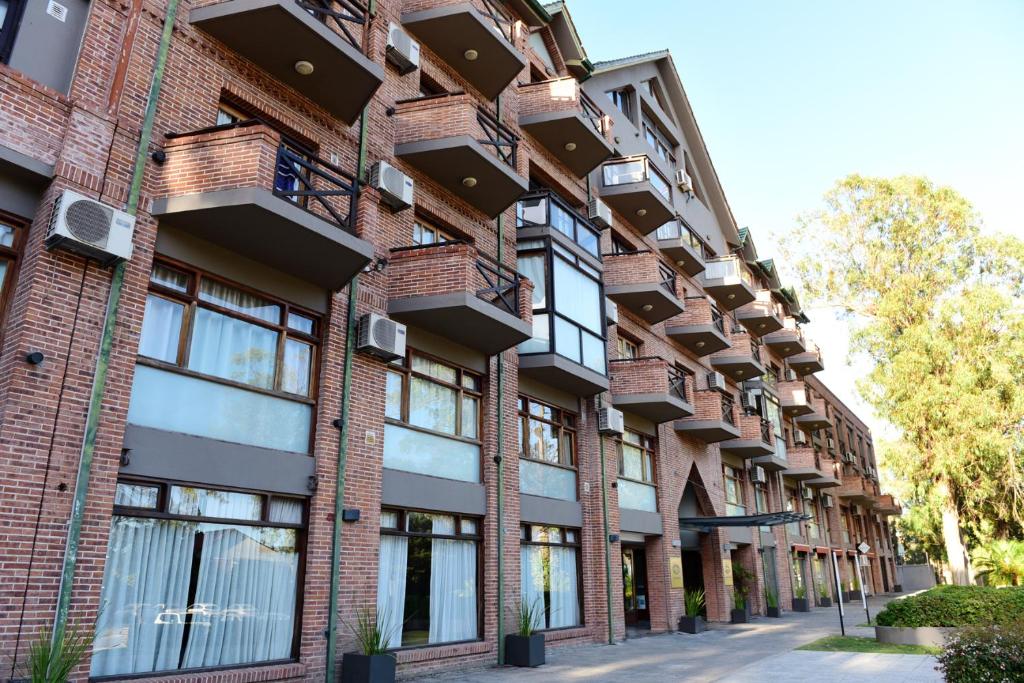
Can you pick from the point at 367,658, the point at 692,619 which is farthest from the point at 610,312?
the point at 367,658

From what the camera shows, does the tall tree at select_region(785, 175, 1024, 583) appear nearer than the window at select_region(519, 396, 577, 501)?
No

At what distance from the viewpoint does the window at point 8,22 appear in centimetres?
866

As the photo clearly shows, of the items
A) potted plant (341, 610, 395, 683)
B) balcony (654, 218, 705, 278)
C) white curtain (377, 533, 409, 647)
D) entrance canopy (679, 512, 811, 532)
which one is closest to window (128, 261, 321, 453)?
white curtain (377, 533, 409, 647)

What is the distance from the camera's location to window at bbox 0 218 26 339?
8.21 metres

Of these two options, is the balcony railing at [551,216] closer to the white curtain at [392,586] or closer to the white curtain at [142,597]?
the white curtain at [392,586]

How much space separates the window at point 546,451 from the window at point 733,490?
10491 mm

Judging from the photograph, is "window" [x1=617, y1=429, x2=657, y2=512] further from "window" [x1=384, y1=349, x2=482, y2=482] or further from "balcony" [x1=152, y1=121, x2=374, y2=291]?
"balcony" [x1=152, y1=121, x2=374, y2=291]

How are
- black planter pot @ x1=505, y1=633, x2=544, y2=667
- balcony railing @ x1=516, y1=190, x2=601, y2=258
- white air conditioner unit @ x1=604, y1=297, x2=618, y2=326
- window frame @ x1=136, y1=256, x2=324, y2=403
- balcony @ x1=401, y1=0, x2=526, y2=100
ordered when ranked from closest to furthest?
window frame @ x1=136, y1=256, x2=324, y2=403 → black planter pot @ x1=505, y1=633, x2=544, y2=667 → balcony @ x1=401, y1=0, x2=526, y2=100 → balcony railing @ x1=516, y1=190, x2=601, y2=258 → white air conditioner unit @ x1=604, y1=297, x2=618, y2=326

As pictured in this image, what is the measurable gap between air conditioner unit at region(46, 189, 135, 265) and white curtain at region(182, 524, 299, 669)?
11.7 feet

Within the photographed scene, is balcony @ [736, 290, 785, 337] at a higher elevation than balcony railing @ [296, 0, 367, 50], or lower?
higher

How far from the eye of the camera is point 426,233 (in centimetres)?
1488

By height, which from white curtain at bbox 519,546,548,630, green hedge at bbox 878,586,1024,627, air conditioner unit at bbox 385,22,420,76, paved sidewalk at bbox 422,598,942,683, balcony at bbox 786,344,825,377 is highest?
balcony at bbox 786,344,825,377

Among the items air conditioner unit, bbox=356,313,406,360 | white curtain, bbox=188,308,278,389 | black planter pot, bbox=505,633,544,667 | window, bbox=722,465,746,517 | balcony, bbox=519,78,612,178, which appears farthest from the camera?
window, bbox=722,465,746,517

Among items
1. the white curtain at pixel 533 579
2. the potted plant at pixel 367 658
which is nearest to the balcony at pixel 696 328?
the white curtain at pixel 533 579
